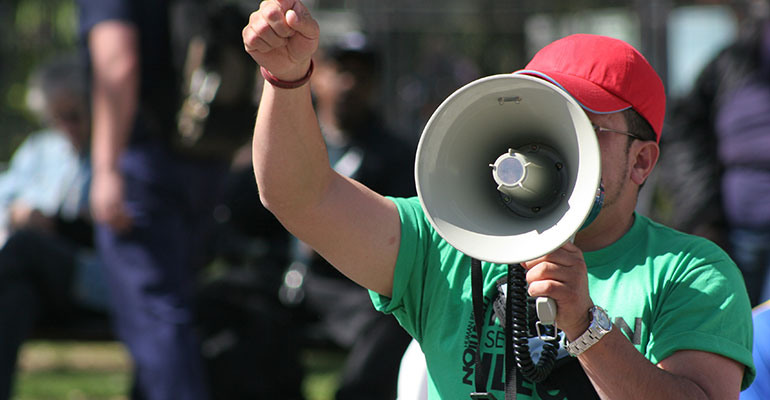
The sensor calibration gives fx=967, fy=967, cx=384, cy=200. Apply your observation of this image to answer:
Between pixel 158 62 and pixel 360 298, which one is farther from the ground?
pixel 158 62

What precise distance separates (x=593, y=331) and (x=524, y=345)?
0.17 meters

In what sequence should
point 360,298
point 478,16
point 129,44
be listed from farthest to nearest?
point 478,16
point 360,298
point 129,44

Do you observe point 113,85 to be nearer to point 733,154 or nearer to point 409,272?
point 409,272

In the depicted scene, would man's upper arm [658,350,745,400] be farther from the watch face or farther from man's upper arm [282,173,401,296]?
man's upper arm [282,173,401,296]

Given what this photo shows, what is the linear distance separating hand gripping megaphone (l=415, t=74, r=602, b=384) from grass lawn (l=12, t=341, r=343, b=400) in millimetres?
3193

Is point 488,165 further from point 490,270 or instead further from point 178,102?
point 178,102

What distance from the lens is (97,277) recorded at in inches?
181

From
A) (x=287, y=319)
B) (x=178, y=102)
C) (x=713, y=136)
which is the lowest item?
(x=287, y=319)

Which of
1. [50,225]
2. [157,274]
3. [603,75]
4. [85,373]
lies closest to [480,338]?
[603,75]

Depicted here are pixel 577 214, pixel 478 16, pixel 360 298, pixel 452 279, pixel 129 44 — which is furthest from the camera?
pixel 478 16

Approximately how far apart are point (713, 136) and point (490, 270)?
9.70 ft

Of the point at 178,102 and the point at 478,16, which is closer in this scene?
the point at 178,102

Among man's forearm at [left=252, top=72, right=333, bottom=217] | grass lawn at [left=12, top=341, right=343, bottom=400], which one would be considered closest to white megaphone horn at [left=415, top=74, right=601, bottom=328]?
man's forearm at [left=252, top=72, right=333, bottom=217]

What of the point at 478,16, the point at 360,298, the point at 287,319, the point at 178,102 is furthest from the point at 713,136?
the point at 478,16
